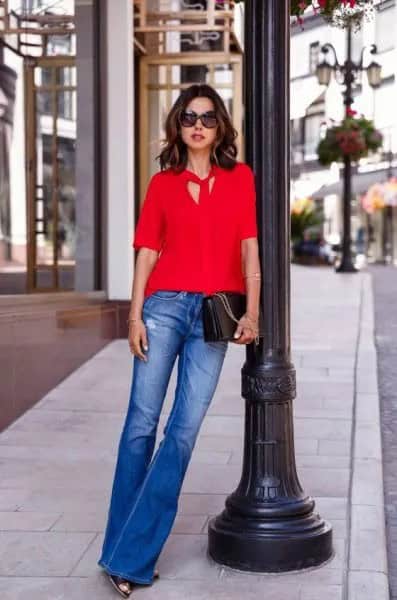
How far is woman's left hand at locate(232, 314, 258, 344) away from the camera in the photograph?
4289 mm

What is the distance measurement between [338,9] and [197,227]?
1559 mm

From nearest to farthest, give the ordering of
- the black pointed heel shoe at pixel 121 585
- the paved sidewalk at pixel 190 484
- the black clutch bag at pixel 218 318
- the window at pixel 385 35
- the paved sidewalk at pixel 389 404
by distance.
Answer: the black clutch bag at pixel 218 318
the black pointed heel shoe at pixel 121 585
the paved sidewalk at pixel 190 484
the paved sidewalk at pixel 389 404
the window at pixel 385 35

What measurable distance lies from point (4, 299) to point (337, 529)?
10.9 ft

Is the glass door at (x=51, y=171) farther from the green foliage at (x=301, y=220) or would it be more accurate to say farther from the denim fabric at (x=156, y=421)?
the green foliage at (x=301, y=220)

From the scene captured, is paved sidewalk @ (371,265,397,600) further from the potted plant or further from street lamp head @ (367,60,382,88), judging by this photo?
the potted plant

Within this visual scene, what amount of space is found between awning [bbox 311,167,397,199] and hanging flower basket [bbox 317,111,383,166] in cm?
1635

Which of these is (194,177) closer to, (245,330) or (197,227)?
(197,227)

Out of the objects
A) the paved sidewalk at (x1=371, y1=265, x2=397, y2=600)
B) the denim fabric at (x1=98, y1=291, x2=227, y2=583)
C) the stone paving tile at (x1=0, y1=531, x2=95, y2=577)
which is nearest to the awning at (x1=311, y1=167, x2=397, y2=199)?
the paved sidewalk at (x1=371, y1=265, x2=397, y2=600)

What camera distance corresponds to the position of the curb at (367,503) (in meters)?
4.49

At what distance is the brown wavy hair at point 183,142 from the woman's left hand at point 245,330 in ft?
1.90

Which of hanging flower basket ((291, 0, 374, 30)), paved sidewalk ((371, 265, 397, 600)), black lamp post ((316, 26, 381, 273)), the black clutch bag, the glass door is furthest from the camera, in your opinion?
black lamp post ((316, 26, 381, 273))

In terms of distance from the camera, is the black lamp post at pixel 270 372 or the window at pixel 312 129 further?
the window at pixel 312 129

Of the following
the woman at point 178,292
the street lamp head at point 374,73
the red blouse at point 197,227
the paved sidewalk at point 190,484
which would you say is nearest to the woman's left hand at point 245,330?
the woman at point 178,292

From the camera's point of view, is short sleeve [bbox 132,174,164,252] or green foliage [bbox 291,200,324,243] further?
green foliage [bbox 291,200,324,243]
